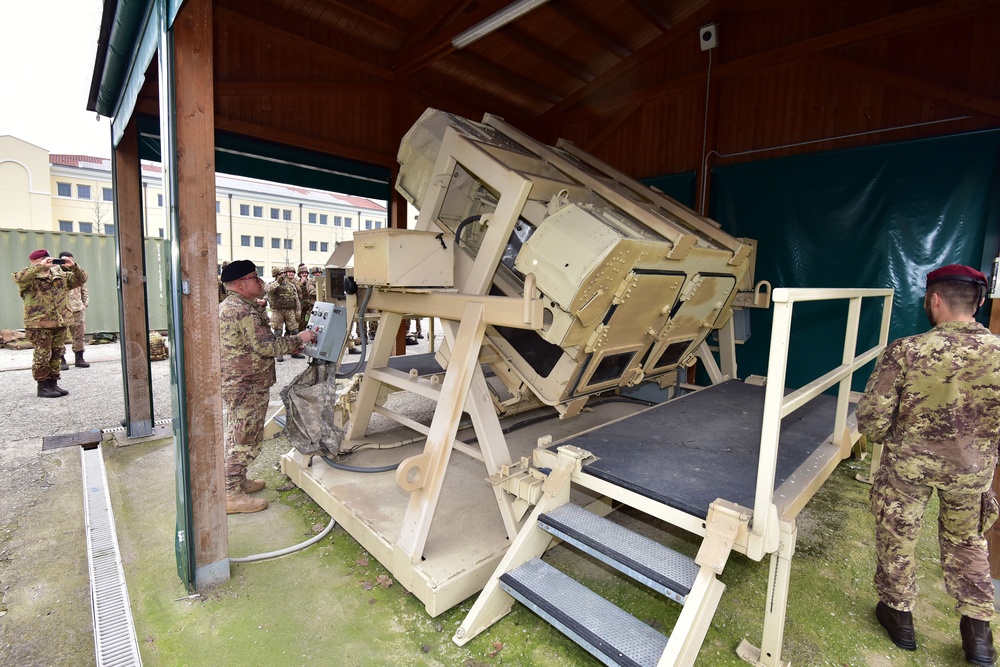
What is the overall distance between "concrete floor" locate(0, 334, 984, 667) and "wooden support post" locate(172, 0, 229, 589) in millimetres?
389

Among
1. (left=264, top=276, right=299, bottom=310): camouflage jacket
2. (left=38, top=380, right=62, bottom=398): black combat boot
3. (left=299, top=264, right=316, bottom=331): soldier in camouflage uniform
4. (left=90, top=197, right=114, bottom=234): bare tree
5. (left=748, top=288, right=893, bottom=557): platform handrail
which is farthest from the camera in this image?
(left=90, top=197, right=114, bottom=234): bare tree

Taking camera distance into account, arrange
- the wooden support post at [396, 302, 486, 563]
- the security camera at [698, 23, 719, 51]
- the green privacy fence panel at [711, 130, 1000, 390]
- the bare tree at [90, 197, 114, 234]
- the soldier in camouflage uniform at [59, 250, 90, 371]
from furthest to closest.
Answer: the bare tree at [90, 197, 114, 234]
the soldier in camouflage uniform at [59, 250, 90, 371]
the security camera at [698, 23, 719, 51]
the green privacy fence panel at [711, 130, 1000, 390]
the wooden support post at [396, 302, 486, 563]

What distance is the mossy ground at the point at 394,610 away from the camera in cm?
229

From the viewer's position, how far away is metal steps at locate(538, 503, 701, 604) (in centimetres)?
205

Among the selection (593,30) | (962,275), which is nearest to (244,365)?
(962,275)

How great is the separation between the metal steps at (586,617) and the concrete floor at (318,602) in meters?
0.30

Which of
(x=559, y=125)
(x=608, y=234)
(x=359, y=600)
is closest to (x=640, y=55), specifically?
(x=559, y=125)

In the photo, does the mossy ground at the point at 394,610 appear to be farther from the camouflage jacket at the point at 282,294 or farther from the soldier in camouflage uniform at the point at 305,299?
the soldier in camouflage uniform at the point at 305,299

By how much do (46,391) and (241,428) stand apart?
4.66 metres

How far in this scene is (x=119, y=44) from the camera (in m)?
3.19

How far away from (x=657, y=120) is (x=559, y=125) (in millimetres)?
1700

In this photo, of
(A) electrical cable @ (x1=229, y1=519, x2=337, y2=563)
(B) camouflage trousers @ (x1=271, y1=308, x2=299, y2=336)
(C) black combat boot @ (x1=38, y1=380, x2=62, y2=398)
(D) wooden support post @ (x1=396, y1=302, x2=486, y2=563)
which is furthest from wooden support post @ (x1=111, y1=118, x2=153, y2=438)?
(B) camouflage trousers @ (x1=271, y1=308, x2=299, y2=336)

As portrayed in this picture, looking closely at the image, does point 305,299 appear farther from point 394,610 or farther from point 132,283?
point 394,610

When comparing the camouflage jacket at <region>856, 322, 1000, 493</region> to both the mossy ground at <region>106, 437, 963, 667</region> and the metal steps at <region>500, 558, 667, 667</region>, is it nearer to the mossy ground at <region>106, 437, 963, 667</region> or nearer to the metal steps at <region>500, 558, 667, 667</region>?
the mossy ground at <region>106, 437, 963, 667</region>
